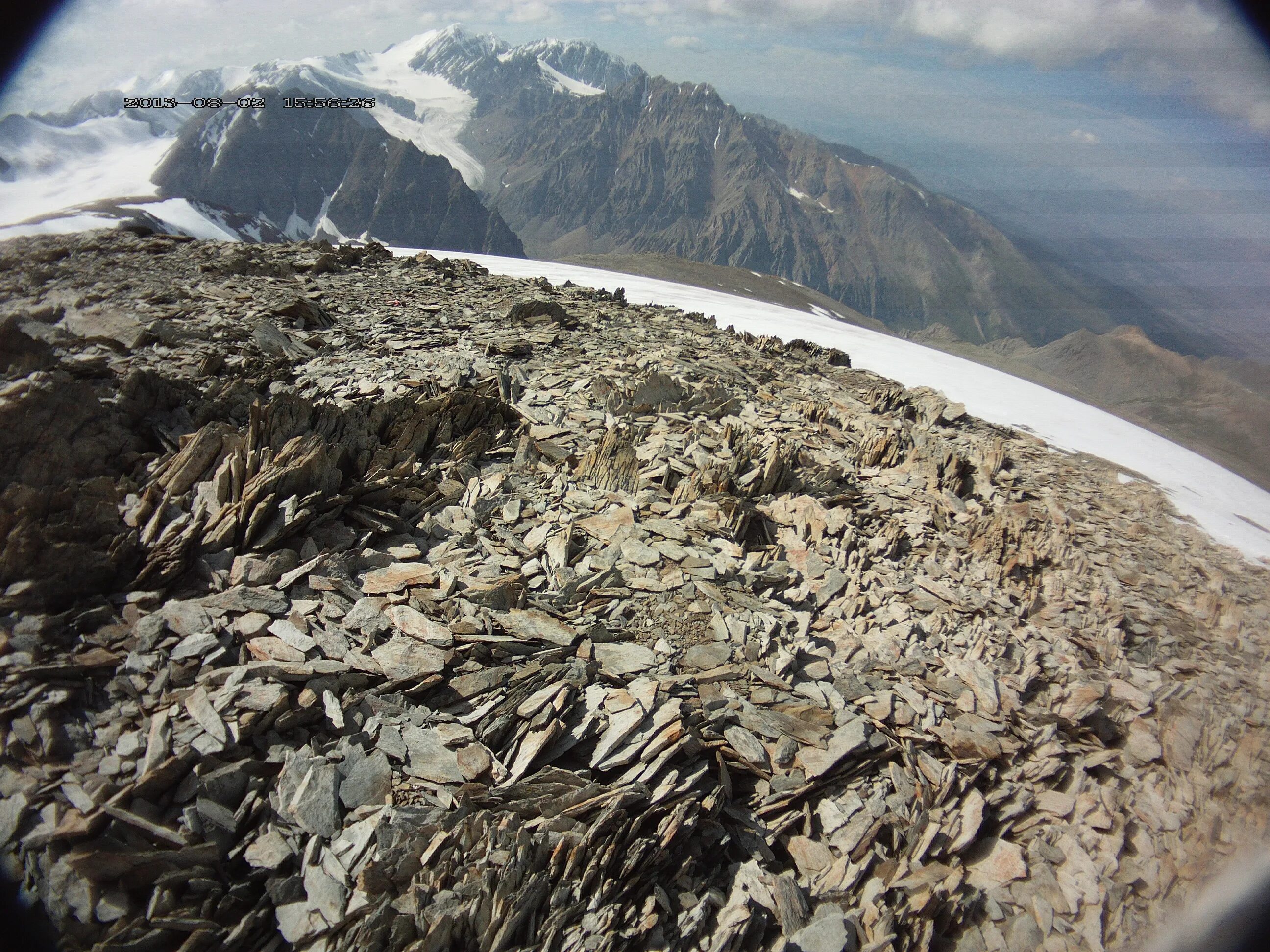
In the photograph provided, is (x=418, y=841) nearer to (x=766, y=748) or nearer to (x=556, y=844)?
(x=556, y=844)

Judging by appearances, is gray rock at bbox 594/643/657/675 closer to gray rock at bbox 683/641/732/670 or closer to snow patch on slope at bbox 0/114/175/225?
gray rock at bbox 683/641/732/670

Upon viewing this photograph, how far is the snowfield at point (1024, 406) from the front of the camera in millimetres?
14883

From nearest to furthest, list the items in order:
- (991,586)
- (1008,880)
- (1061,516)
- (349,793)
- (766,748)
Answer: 1. (349,793)
2. (1008,880)
3. (766,748)
4. (991,586)
5. (1061,516)

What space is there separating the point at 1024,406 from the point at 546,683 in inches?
871

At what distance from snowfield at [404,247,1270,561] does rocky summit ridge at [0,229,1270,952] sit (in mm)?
5093

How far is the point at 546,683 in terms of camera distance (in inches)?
204

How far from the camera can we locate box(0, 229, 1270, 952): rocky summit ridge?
3.69 metres

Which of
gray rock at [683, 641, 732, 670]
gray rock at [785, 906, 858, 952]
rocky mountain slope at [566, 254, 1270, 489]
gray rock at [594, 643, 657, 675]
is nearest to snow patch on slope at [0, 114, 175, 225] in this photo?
rocky mountain slope at [566, 254, 1270, 489]

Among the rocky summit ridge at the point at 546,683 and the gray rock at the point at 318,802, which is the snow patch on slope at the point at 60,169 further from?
the gray rock at the point at 318,802

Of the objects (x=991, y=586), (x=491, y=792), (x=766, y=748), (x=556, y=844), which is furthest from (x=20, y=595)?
(x=991, y=586)

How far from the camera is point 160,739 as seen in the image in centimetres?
383

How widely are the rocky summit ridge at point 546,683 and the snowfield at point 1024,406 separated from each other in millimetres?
5093

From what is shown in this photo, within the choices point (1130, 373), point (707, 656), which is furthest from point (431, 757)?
point (1130, 373)

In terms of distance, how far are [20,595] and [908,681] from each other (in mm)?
8343
